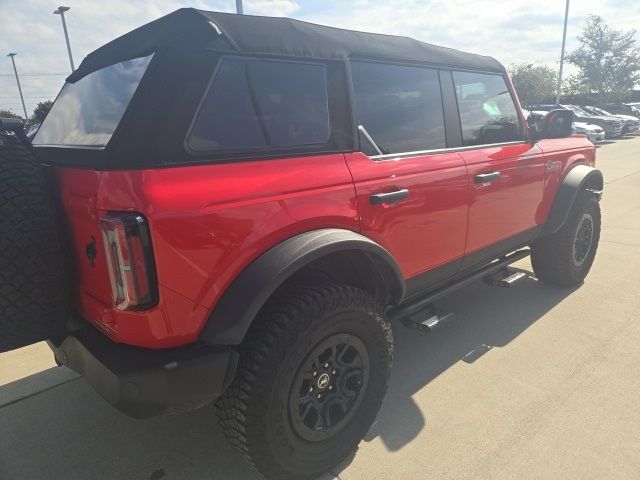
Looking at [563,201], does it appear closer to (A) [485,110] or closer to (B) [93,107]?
(A) [485,110]

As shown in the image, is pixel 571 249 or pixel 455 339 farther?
pixel 571 249

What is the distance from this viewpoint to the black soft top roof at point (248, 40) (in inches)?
72.2

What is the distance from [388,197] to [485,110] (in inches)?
59.0

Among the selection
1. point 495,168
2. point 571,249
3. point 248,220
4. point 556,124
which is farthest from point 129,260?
point 571,249

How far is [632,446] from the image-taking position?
2.28 m

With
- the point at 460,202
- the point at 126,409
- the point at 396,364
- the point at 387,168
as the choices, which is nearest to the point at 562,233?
the point at 460,202

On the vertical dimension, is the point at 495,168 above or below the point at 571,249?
above

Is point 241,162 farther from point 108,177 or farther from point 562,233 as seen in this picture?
point 562,233

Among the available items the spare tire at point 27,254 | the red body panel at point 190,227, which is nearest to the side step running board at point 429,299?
the red body panel at point 190,227

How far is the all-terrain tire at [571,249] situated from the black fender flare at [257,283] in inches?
112

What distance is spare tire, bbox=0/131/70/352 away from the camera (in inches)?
65.4

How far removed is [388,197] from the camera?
2.32 metres

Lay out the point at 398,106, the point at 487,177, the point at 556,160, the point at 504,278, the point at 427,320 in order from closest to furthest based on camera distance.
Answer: the point at 398,106, the point at 427,320, the point at 487,177, the point at 504,278, the point at 556,160

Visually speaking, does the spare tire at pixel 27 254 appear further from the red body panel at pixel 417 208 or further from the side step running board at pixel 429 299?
the side step running board at pixel 429 299
